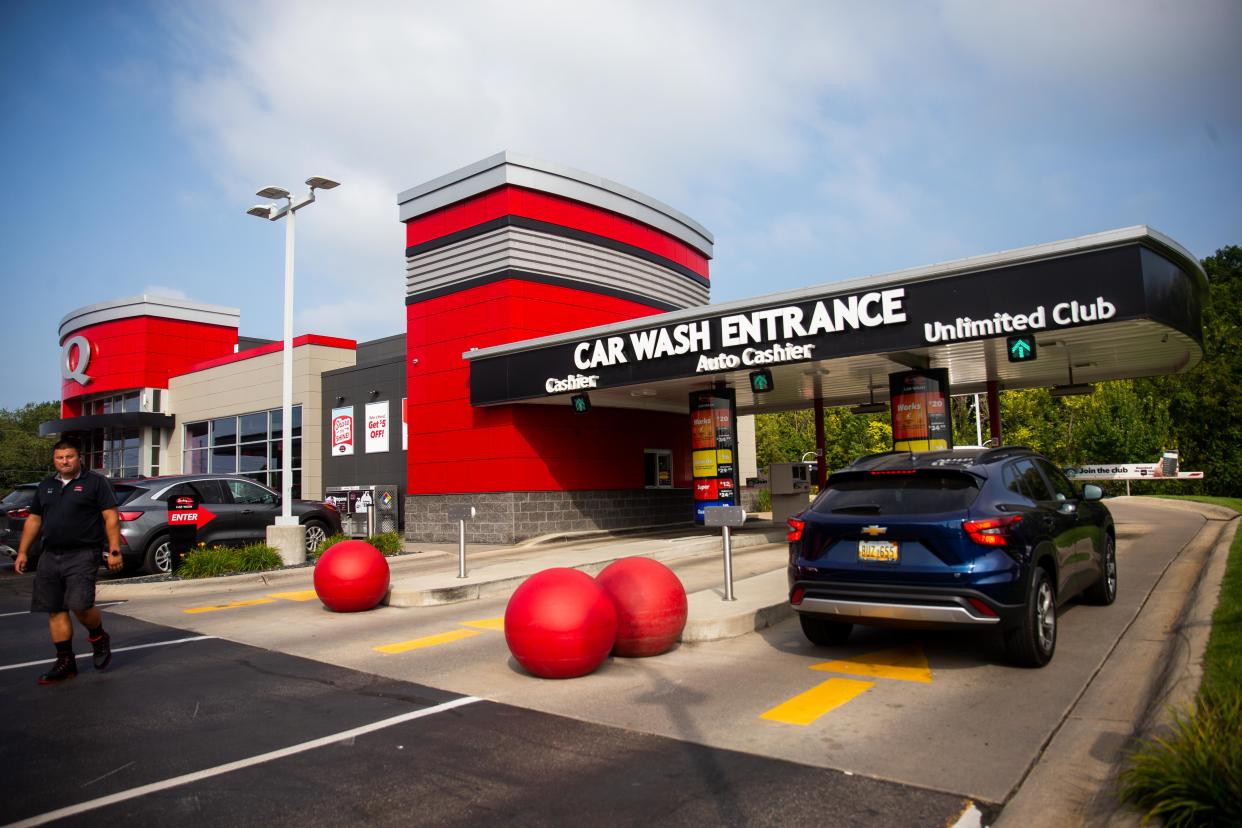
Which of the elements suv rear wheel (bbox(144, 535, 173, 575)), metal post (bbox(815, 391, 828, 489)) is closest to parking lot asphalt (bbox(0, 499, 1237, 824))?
suv rear wheel (bbox(144, 535, 173, 575))

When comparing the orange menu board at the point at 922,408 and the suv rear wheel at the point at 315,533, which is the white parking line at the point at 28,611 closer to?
the suv rear wheel at the point at 315,533

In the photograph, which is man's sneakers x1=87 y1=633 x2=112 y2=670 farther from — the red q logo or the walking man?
the red q logo

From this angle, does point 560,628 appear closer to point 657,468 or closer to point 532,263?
point 532,263

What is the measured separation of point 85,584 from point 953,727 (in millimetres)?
6736

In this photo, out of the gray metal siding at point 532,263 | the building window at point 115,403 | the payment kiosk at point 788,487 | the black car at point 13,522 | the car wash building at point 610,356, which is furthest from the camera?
the building window at point 115,403

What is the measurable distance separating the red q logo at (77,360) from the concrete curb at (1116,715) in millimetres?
39979

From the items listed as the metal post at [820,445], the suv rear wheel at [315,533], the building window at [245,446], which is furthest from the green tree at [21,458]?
the metal post at [820,445]

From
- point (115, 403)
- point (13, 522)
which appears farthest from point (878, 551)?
point (115, 403)

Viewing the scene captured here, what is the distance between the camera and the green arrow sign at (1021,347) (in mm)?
12359

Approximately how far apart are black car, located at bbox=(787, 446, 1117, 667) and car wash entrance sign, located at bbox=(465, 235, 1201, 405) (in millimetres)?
5574

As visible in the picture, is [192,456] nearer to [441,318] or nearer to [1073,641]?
[441,318]

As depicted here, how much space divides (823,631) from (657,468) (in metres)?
16.4

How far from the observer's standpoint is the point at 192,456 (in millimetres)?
32469

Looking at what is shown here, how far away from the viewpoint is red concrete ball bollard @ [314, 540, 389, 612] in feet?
32.4
